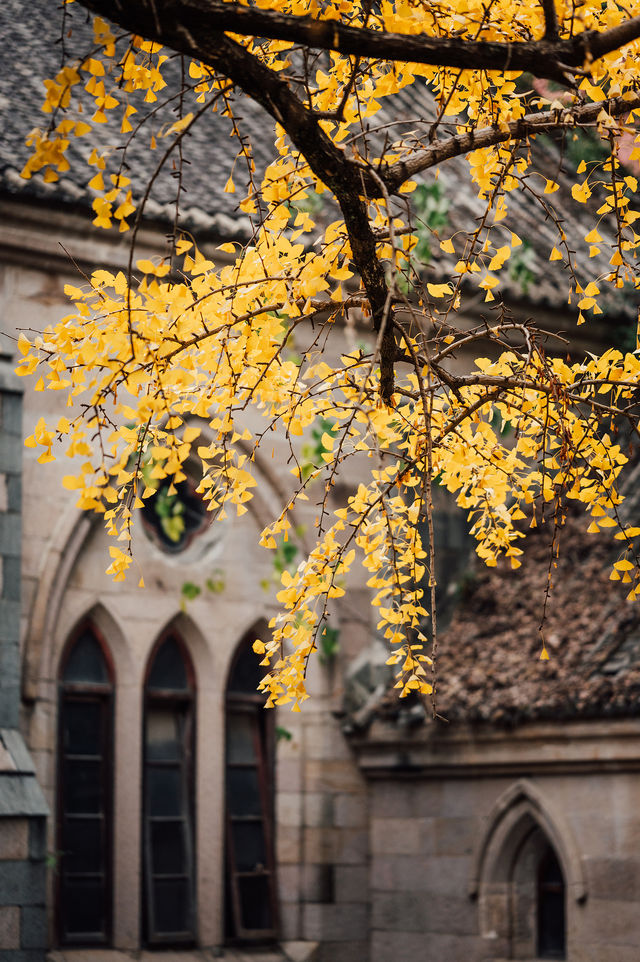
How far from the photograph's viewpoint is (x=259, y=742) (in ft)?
38.3

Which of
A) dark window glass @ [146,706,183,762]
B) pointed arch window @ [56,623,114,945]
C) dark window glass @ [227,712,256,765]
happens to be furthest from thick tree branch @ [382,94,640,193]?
dark window glass @ [227,712,256,765]

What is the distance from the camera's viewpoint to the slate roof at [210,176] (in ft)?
35.4

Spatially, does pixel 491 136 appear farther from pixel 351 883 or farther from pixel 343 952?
pixel 343 952

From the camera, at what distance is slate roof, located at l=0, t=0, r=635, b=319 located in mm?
10789

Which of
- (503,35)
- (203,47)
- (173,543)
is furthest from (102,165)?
(173,543)

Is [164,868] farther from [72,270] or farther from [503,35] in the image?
[503,35]

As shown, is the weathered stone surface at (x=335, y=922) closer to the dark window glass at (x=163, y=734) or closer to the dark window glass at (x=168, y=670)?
the dark window glass at (x=163, y=734)

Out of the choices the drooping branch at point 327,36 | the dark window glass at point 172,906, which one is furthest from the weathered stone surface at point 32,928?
the drooping branch at point 327,36

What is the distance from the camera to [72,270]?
10805 mm

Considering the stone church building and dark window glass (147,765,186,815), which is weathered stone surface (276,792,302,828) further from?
dark window glass (147,765,186,815)

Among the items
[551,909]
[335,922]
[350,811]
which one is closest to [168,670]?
[350,811]

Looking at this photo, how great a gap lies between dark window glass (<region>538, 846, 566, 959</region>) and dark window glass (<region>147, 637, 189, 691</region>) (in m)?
3.02

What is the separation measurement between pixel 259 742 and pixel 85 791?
1.62m

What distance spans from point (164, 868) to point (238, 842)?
28.7 inches
